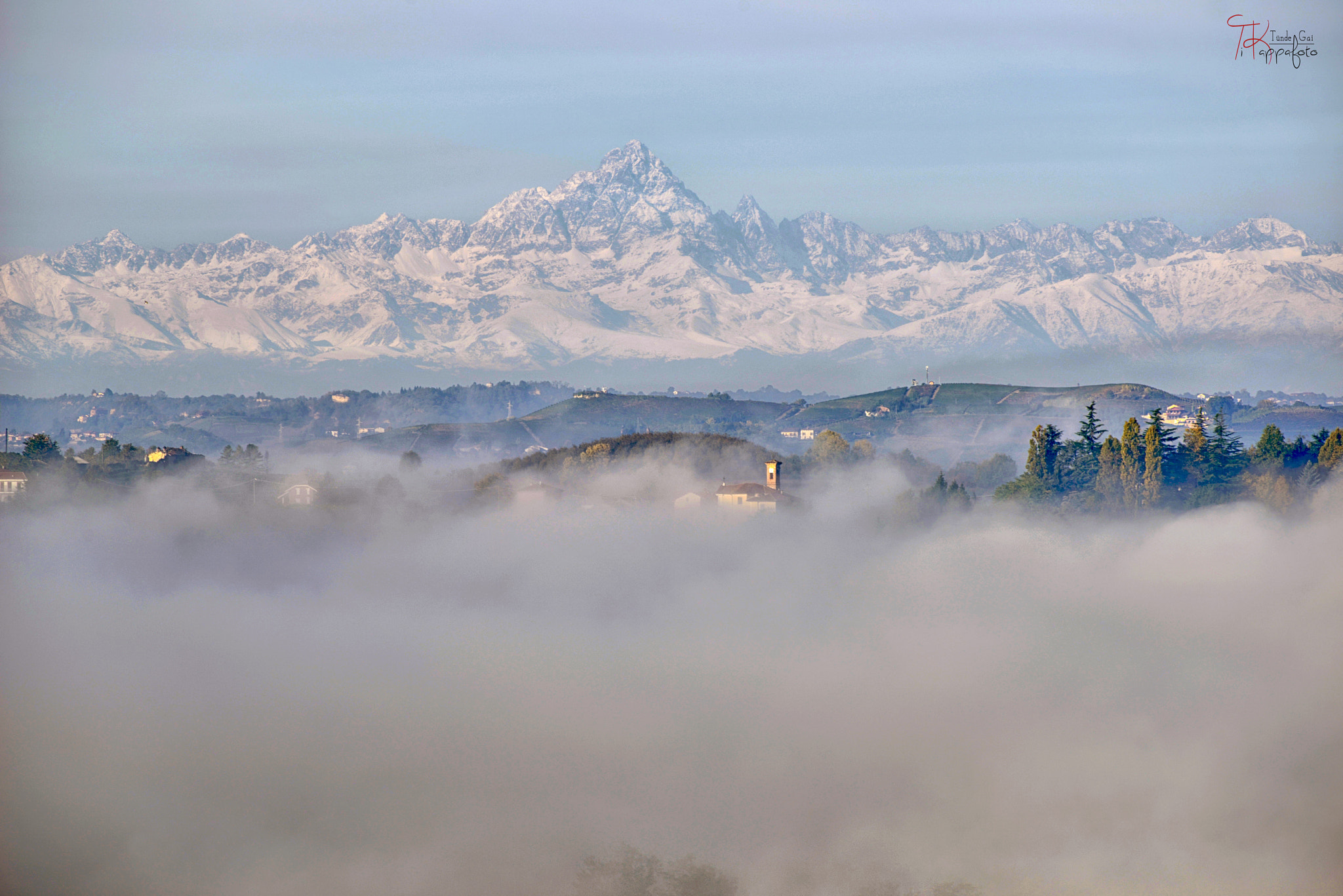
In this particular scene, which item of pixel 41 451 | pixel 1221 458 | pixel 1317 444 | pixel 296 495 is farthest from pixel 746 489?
pixel 41 451

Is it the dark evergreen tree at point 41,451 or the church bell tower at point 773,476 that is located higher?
the dark evergreen tree at point 41,451

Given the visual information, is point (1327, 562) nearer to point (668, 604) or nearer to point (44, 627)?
point (668, 604)

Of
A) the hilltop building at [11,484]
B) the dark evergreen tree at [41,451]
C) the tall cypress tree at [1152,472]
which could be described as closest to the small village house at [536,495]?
the hilltop building at [11,484]

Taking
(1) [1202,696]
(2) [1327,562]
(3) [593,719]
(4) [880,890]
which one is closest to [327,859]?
(3) [593,719]

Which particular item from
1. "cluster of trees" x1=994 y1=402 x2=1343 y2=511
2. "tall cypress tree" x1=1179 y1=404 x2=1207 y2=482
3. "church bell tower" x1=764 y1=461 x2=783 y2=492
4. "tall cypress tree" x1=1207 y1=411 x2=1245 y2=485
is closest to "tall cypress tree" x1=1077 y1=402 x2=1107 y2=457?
"cluster of trees" x1=994 y1=402 x2=1343 y2=511

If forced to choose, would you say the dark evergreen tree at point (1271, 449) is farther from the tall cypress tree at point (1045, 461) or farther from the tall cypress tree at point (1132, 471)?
the tall cypress tree at point (1045, 461)

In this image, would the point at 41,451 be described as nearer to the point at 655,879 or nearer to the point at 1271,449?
the point at 655,879

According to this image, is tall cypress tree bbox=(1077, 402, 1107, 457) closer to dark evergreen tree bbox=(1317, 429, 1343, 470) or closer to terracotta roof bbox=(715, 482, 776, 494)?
dark evergreen tree bbox=(1317, 429, 1343, 470)

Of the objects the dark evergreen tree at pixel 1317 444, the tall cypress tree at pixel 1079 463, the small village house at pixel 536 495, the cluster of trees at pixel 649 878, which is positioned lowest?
the cluster of trees at pixel 649 878

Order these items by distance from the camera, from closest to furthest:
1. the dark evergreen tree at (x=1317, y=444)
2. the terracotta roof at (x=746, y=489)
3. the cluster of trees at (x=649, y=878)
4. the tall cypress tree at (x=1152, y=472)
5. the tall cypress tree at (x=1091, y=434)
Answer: the cluster of trees at (x=649, y=878) → the tall cypress tree at (x=1152, y=472) → the dark evergreen tree at (x=1317, y=444) → the tall cypress tree at (x=1091, y=434) → the terracotta roof at (x=746, y=489)
